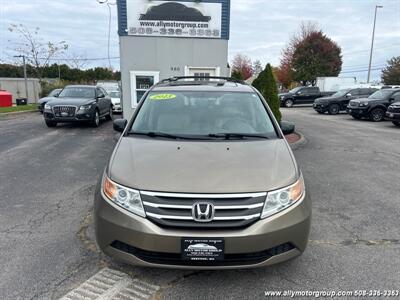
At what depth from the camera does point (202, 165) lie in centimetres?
276

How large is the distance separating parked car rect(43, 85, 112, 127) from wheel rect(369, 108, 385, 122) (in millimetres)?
13242

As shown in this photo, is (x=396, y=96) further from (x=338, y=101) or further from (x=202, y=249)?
(x=202, y=249)

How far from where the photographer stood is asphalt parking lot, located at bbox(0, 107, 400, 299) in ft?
9.14

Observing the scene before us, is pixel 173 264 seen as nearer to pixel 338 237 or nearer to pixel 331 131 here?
pixel 338 237

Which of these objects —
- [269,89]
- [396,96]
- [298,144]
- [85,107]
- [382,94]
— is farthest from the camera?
[382,94]

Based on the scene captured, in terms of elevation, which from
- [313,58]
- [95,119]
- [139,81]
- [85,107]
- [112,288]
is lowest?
[112,288]

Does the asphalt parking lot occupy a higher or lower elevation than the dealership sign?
lower

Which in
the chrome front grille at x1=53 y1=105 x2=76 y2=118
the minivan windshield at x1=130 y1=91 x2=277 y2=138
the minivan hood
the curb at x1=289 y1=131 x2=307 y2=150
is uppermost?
the minivan windshield at x1=130 y1=91 x2=277 y2=138

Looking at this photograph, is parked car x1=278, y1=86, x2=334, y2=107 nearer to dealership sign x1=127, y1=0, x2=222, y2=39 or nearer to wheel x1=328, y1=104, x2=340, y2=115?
wheel x1=328, y1=104, x2=340, y2=115

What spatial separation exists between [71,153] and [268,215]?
6623mm

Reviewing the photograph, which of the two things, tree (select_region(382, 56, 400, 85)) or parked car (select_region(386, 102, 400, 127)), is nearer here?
parked car (select_region(386, 102, 400, 127))

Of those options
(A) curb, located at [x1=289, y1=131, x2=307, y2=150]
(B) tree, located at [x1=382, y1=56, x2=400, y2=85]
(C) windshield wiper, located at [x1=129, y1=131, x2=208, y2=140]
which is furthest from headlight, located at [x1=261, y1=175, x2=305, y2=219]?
(B) tree, located at [x1=382, y1=56, x2=400, y2=85]

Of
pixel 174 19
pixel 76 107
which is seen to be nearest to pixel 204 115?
pixel 174 19

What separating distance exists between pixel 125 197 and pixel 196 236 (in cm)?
66
